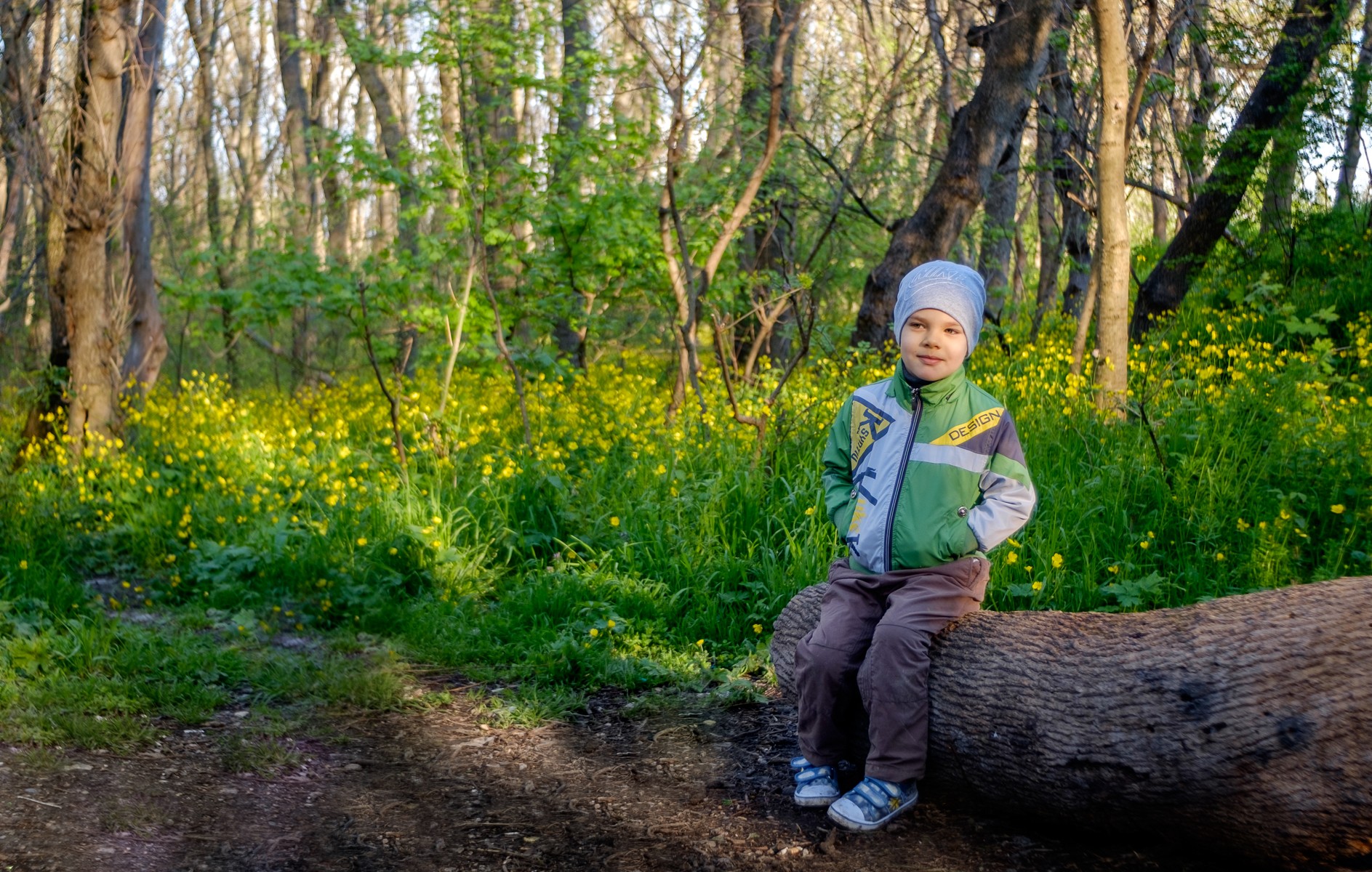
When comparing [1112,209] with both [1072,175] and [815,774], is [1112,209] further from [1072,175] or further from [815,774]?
[1072,175]

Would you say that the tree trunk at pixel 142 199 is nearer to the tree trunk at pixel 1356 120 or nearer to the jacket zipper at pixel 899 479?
the jacket zipper at pixel 899 479

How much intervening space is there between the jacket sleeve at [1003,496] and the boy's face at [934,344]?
25 cm

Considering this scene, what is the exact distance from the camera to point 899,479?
3.07m

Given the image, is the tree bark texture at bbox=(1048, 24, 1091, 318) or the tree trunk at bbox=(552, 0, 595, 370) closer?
the tree trunk at bbox=(552, 0, 595, 370)

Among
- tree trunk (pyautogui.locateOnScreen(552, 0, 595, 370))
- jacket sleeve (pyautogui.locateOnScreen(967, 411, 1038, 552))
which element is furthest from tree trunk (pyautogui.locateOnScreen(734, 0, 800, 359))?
jacket sleeve (pyautogui.locateOnScreen(967, 411, 1038, 552))

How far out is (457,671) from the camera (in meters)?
4.46

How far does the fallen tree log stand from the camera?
7.96ft

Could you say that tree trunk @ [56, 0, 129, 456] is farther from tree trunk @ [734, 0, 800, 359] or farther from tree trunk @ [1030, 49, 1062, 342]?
tree trunk @ [1030, 49, 1062, 342]

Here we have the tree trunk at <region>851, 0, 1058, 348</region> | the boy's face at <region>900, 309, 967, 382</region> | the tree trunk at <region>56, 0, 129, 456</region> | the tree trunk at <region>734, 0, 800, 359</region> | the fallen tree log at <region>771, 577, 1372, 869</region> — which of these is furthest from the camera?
the tree trunk at <region>734, 0, 800, 359</region>

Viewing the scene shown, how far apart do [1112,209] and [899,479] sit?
3.47m

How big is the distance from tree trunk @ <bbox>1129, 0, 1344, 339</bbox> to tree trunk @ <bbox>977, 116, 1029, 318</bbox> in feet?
4.18

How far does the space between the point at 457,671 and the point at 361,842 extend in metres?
1.49

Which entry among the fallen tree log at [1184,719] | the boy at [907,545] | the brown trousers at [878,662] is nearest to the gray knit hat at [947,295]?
the boy at [907,545]

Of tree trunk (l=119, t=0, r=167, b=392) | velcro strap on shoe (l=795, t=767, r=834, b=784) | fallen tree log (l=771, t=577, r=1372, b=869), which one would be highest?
tree trunk (l=119, t=0, r=167, b=392)
